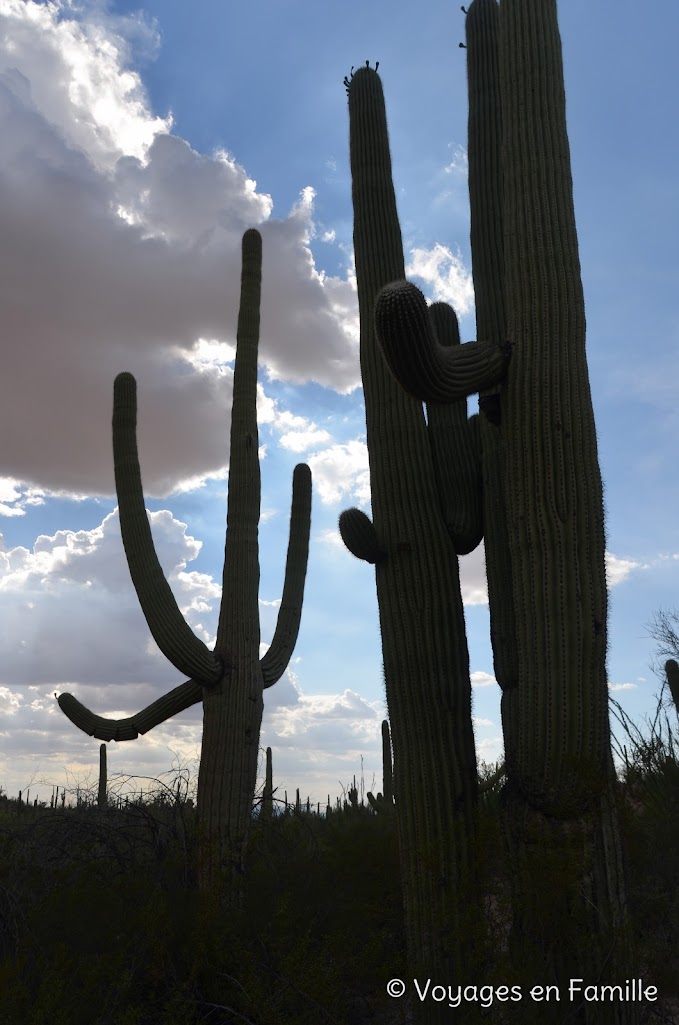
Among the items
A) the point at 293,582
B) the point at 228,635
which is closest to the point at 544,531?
the point at 228,635

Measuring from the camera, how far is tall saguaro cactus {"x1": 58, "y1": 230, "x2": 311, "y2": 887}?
8.75 metres

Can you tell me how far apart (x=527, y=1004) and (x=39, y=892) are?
4307 millimetres

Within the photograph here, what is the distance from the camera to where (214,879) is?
26.2ft

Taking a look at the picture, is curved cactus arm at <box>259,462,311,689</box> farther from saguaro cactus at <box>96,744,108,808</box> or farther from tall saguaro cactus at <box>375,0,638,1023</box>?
tall saguaro cactus at <box>375,0,638,1023</box>

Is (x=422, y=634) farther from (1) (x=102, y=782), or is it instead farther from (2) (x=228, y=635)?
(1) (x=102, y=782)

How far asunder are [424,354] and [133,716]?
6293mm

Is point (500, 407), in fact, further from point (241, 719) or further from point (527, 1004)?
point (241, 719)

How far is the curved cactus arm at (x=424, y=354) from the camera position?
208 inches

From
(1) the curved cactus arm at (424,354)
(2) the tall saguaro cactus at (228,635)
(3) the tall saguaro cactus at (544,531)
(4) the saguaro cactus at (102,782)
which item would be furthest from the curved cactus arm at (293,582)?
(1) the curved cactus arm at (424,354)

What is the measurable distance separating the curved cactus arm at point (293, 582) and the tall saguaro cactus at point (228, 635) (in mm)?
14

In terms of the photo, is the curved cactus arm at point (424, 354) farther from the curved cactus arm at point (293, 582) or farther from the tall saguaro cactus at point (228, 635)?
the curved cactus arm at point (293, 582)

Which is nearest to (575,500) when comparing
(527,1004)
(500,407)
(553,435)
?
(553,435)

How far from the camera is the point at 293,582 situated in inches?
423

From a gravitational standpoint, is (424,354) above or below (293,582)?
below
